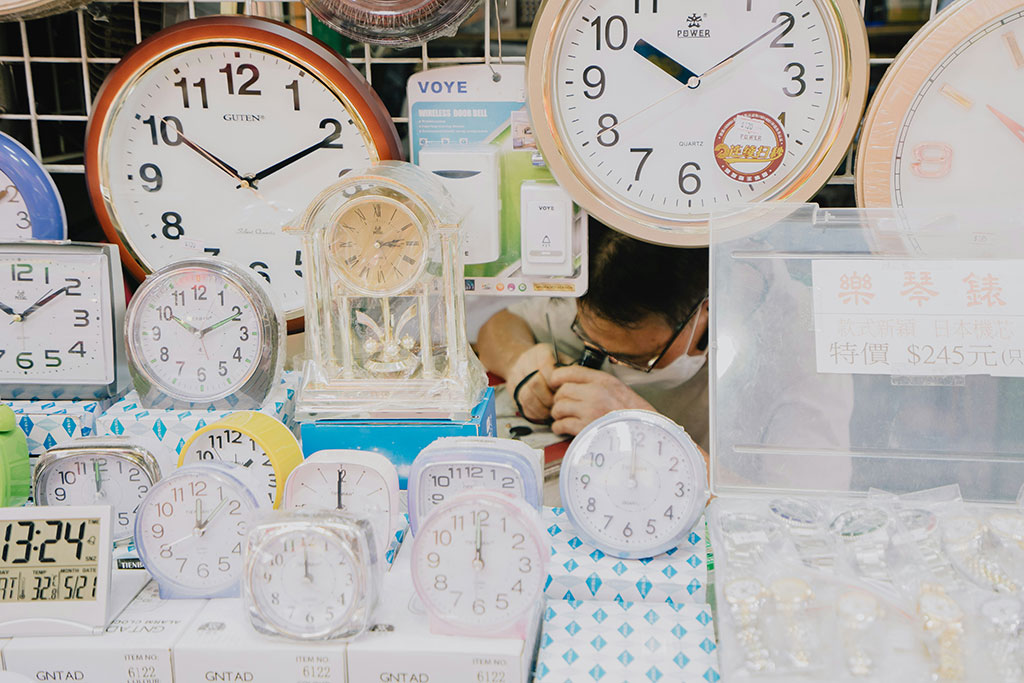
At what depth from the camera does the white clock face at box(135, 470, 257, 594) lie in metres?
1.51

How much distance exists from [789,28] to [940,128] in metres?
A: 0.35

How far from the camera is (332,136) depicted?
6.25ft

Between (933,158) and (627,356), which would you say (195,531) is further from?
(933,158)

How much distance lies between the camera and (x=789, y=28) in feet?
5.59

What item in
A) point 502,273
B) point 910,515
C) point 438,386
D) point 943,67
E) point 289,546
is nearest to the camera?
point 289,546

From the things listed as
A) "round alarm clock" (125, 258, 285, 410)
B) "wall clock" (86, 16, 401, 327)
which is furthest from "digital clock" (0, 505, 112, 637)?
"wall clock" (86, 16, 401, 327)

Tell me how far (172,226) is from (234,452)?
2.05 ft

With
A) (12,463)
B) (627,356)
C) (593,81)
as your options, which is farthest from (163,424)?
(593,81)

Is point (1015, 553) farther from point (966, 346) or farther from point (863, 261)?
point (863, 261)

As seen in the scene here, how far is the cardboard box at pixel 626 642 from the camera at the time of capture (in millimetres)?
1384

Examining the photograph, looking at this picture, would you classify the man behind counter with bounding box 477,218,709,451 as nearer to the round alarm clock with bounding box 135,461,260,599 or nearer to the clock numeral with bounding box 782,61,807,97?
the clock numeral with bounding box 782,61,807,97

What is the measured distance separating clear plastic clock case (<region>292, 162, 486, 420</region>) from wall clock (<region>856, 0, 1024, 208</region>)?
33.4 inches

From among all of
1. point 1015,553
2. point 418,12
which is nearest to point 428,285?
point 418,12

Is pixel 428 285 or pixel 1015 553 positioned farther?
pixel 428 285
